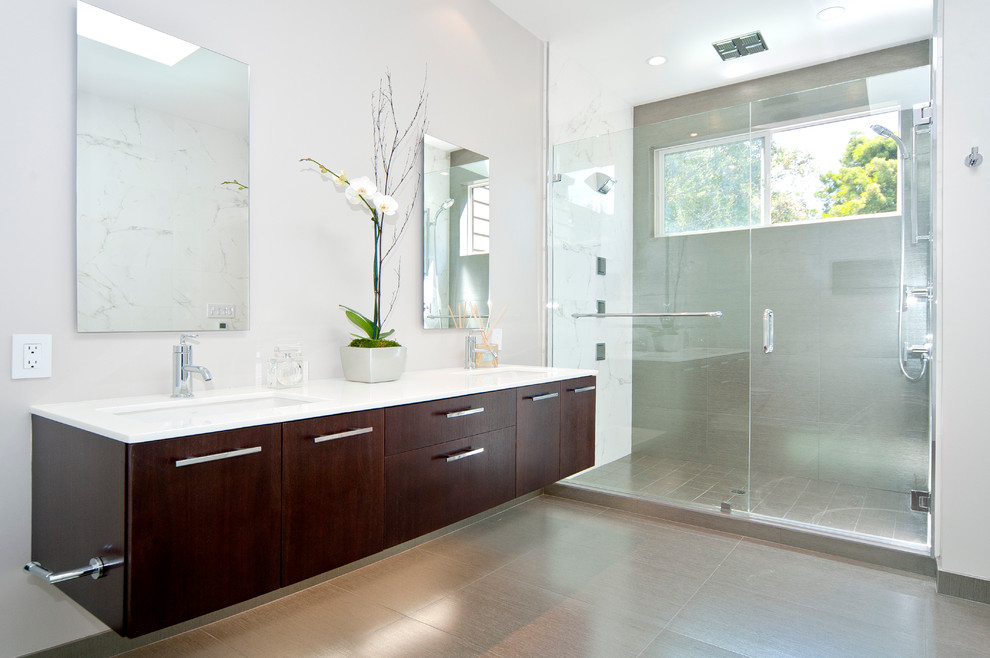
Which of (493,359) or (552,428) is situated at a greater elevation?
(493,359)

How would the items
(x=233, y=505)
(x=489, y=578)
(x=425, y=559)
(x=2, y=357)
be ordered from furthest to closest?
(x=425, y=559), (x=489, y=578), (x=2, y=357), (x=233, y=505)

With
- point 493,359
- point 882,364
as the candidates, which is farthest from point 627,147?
point 882,364

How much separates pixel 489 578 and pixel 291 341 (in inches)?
47.8

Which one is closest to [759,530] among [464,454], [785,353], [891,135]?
[785,353]

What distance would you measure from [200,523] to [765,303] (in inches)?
107

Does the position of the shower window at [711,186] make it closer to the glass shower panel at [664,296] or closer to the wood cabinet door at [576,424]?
the glass shower panel at [664,296]

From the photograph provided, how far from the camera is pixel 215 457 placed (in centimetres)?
132

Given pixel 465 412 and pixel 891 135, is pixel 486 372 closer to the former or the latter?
pixel 465 412

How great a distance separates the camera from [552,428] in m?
2.48

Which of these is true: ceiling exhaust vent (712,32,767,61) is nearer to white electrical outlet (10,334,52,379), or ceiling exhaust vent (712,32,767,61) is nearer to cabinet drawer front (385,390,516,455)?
cabinet drawer front (385,390,516,455)

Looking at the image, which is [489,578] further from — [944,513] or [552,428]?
[944,513]

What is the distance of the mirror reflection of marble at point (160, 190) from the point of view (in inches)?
65.4

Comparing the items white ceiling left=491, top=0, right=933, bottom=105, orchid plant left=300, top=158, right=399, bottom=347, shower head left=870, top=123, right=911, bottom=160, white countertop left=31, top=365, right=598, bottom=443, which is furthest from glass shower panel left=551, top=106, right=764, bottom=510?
orchid plant left=300, top=158, right=399, bottom=347

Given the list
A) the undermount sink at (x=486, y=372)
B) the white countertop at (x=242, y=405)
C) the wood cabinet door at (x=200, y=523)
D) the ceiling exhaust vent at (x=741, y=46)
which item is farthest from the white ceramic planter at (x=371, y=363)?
the ceiling exhaust vent at (x=741, y=46)
